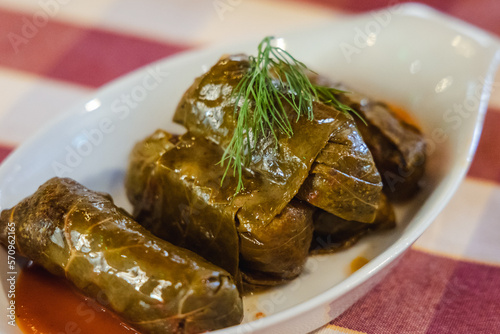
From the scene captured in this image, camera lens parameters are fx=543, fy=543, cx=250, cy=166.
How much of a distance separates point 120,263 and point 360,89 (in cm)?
209

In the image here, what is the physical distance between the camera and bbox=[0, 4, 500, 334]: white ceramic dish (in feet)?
8.03

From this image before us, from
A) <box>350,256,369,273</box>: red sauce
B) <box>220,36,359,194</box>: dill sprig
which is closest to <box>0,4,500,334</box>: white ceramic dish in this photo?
<box>350,256,369,273</box>: red sauce

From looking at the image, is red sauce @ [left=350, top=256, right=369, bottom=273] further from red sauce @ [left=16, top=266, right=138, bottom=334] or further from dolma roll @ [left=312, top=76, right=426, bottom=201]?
red sauce @ [left=16, top=266, right=138, bottom=334]

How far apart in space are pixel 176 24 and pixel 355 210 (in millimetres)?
2776

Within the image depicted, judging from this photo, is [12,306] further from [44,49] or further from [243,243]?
[44,49]

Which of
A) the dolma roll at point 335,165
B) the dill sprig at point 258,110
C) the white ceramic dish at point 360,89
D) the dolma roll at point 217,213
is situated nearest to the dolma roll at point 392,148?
the white ceramic dish at point 360,89

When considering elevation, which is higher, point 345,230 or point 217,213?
point 217,213

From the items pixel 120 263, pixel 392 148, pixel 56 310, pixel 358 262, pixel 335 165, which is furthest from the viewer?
pixel 392 148

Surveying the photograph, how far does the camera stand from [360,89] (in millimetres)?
3607

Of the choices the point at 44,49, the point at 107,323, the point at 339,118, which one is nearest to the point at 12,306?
the point at 107,323

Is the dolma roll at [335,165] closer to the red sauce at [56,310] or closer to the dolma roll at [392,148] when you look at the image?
the dolma roll at [392,148]

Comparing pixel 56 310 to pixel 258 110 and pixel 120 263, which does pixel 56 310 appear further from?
pixel 258 110

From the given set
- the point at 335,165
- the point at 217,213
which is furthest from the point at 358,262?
the point at 217,213

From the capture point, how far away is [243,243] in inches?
96.2
